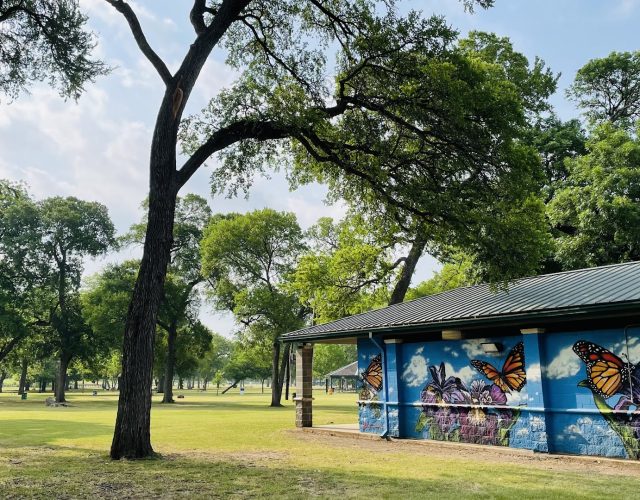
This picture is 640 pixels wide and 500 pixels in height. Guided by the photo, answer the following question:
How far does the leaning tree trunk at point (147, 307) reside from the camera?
34.5 ft

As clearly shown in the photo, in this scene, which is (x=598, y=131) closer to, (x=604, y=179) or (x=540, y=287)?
(x=604, y=179)

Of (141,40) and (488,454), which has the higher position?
(141,40)

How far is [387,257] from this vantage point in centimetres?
2525

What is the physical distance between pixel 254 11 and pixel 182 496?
1142 cm

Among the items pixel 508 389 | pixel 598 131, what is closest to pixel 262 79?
pixel 508 389

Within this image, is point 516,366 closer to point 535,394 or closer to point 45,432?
point 535,394

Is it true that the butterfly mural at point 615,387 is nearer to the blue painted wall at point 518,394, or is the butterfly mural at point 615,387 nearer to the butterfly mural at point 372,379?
the blue painted wall at point 518,394

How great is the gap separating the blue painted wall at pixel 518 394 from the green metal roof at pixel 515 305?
0.68 metres

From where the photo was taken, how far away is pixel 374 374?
15.3 metres

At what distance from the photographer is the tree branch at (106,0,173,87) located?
12055 mm

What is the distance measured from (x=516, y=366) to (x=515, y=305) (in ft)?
4.19

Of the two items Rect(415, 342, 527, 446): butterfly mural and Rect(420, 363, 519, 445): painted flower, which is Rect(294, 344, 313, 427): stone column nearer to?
Rect(415, 342, 527, 446): butterfly mural

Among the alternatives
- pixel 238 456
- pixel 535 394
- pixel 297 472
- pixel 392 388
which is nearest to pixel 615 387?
pixel 535 394

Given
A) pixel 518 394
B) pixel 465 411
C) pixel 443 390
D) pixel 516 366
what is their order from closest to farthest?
pixel 518 394 → pixel 516 366 → pixel 465 411 → pixel 443 390
